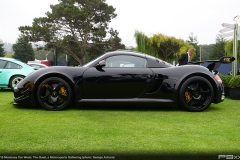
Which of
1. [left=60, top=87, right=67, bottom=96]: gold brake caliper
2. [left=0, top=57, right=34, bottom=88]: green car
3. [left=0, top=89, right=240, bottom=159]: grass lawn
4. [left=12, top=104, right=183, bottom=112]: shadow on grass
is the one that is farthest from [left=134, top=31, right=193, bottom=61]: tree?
[left=0, top=89, right=240, bottom=159]: grass lawn

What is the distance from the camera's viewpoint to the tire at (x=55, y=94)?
516cm

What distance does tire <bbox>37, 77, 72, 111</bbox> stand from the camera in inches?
203

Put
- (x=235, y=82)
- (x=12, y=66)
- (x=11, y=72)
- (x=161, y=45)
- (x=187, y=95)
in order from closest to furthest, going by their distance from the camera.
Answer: (x=187, y=95), (x=235, y=82), (x=11, y=72), (x=12, y=66), (x=161, y=45)

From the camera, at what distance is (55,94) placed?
5.22 metres

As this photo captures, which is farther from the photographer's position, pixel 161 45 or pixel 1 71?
pixel 161 45

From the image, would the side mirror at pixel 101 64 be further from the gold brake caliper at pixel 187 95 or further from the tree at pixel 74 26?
the tree at pixel 74 26

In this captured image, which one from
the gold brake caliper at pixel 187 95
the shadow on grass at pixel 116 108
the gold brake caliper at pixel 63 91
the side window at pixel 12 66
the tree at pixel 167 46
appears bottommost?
the shadow on grass at pixel 116 108

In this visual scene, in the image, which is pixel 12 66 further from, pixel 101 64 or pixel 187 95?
pixel 187 95

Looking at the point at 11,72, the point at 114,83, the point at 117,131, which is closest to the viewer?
the point at 117,131

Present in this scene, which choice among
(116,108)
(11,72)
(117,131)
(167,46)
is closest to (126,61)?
(116,108)

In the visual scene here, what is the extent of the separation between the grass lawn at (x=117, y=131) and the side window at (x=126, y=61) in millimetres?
878

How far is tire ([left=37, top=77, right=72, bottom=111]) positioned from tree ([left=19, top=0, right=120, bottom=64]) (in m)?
35.0

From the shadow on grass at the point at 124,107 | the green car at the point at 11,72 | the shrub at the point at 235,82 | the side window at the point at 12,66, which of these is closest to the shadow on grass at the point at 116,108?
the shadow on grass at the point at 124,107

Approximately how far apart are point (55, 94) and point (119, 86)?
1.19 metres
